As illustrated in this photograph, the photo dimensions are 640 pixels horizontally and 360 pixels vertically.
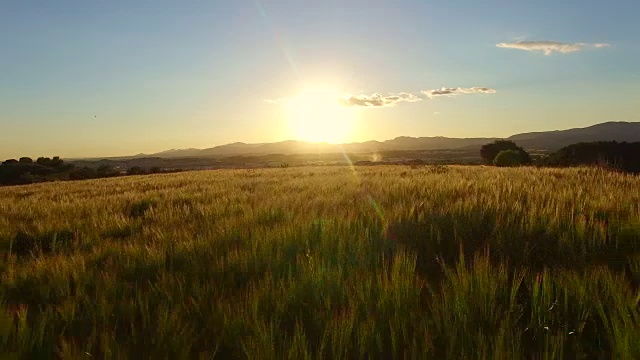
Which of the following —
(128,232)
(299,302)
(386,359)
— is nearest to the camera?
(386,359)

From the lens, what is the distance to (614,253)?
8.82 feet

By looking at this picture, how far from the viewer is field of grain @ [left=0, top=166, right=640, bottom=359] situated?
162 centimetres

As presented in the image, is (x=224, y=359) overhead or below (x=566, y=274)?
below

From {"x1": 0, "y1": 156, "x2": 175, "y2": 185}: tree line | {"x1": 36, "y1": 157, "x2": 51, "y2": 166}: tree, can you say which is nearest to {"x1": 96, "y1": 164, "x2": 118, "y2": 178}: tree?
{"x1": 0, "y1": 156, "x2": 175, "y2": 185}: tree line

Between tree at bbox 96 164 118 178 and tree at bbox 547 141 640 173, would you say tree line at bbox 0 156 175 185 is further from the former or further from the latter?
tree at bbox 547 141 640 173

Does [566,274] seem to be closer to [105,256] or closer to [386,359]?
[386,359]

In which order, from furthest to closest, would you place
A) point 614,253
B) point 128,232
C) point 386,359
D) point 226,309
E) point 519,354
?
point 128,232, point 614,253, point 226,309, point 386,359, point 519,354

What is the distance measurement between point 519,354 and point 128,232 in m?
4.26

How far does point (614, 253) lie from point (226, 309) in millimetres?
2475

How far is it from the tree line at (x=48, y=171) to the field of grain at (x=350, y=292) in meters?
39.0

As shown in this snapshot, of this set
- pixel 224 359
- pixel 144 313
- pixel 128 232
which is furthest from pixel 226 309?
pixel 128 232

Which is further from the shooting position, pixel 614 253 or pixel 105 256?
pixel 105 256

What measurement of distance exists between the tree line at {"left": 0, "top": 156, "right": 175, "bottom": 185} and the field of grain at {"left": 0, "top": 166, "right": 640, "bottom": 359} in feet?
128

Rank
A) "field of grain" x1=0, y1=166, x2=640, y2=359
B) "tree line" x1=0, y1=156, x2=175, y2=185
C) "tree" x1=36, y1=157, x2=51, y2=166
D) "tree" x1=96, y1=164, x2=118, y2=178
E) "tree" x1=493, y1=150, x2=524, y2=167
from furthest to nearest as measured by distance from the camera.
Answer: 1. "tree" x1=36, y1=157, x2=51, y2=166
2. "tree" x1=493, y1=150, x2=524, y2=167
3. "tree line" x1=0, y1=156, x2=175, y2=185
4. "tree" x1=96, y1=164, x2=118, y2=178
5. "field of grain" x1=0, y1=166, x2=640, y2=359
